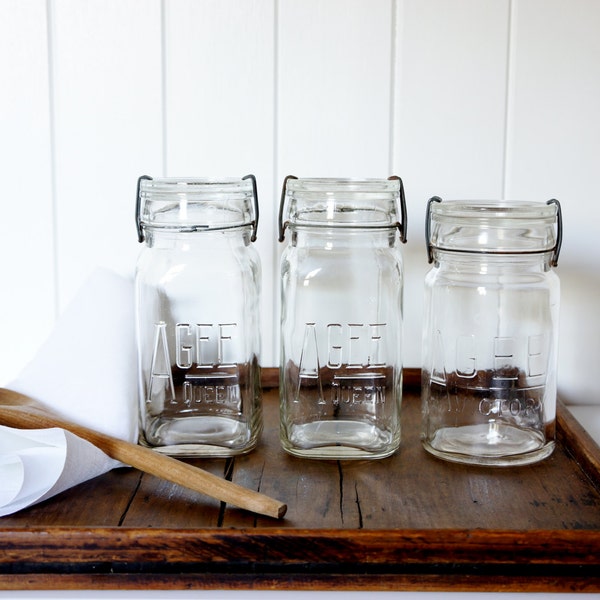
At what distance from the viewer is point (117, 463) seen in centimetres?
74

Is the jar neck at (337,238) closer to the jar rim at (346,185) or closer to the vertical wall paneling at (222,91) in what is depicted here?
the jar rim at (346,185)

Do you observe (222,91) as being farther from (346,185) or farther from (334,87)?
(346,185)

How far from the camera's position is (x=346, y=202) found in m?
0.78

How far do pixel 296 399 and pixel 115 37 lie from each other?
464mm

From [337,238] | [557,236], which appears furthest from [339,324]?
[557,236]

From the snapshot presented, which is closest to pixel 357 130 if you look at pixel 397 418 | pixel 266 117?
pixel 266 117

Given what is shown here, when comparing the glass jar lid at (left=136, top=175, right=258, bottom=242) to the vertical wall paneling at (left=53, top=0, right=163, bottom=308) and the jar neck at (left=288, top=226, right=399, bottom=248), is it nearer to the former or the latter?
the jar neck at (left=288, top=226, right=399, bottom=248)

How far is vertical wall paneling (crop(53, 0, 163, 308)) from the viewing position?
37.7 inches

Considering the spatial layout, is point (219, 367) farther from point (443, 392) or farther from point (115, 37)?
point (115, 37)

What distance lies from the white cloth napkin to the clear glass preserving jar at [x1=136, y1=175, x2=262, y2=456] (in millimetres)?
37

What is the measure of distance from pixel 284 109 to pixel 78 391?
1.29 ft

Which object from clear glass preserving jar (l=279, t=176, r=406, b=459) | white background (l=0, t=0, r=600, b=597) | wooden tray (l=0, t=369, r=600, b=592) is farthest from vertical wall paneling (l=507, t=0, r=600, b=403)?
wooden tray (l=0, t=369, r=600, b=592)

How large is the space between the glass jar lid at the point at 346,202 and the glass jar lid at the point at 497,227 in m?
0.04

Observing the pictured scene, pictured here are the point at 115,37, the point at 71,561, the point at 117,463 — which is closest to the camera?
the point at 71,561
